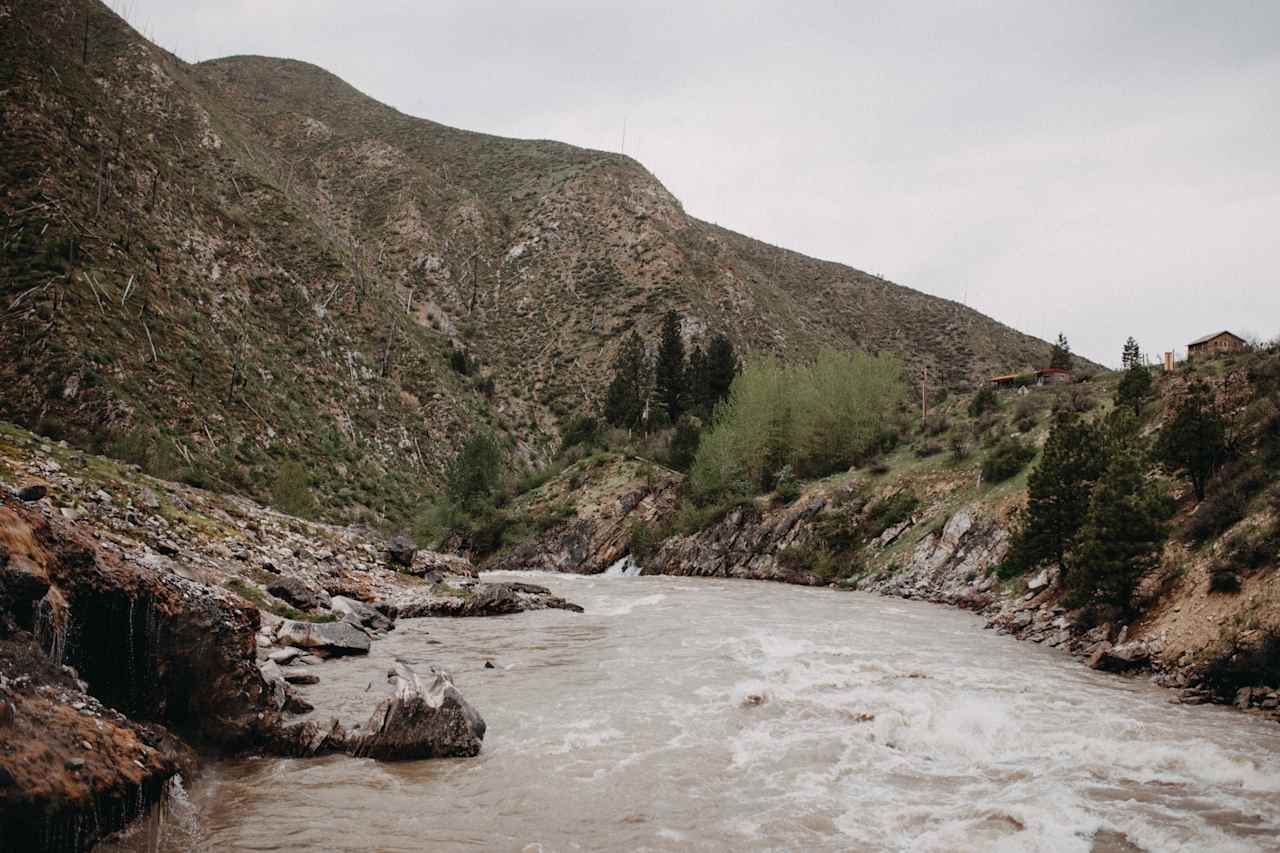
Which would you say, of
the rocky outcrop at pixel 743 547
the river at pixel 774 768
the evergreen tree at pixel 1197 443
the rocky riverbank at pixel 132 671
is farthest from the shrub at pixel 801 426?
the rocky riverbank at pixel 132 671

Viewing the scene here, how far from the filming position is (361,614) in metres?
19.7

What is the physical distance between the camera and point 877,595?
34.4 m

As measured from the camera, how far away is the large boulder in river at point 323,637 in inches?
603

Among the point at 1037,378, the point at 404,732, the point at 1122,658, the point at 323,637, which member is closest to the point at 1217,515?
the point at 1122,658

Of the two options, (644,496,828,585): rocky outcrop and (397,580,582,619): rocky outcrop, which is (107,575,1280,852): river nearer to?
(397,580,582,619): rocky outcrop

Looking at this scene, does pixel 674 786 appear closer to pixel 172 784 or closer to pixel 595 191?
pixel 172 784

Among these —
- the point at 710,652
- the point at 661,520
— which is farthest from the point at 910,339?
the point at 710,652

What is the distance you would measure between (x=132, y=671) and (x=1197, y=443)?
2495cm

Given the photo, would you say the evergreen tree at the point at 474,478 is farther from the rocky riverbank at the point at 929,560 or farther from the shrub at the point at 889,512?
the shrub at the point at 889,512

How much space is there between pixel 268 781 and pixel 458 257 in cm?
9826

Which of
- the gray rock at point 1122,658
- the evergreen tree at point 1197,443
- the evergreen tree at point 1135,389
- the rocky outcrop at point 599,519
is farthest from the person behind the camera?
the rocky outcrop at point 599,519

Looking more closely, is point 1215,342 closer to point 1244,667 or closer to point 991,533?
point 991,533

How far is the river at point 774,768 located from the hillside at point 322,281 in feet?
84.6

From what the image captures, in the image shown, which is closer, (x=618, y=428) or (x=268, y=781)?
(x=268, y=781)
